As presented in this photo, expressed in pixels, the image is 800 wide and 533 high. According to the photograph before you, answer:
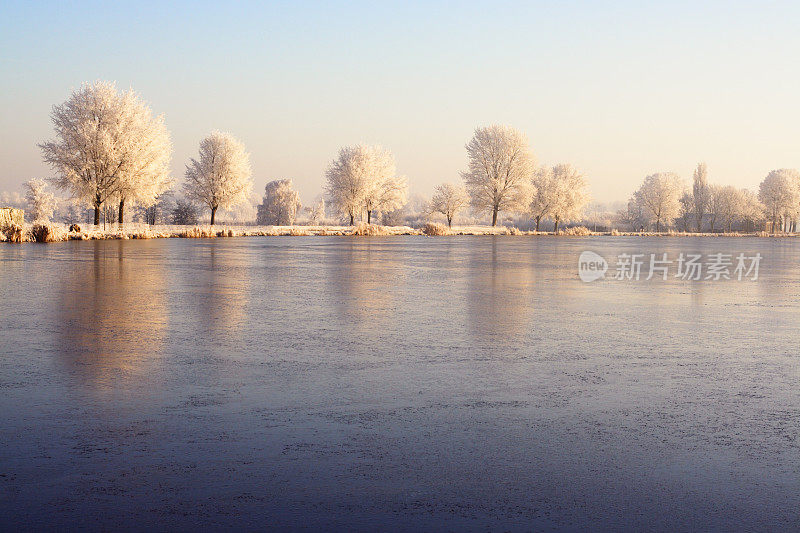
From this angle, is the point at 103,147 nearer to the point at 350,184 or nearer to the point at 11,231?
the point at 11,231

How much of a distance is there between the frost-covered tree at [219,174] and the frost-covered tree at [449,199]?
54.2m

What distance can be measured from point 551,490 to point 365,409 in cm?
188

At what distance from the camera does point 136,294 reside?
518 inches

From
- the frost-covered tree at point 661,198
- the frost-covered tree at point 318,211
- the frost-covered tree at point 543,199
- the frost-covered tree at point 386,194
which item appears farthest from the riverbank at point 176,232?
the frost-covered tree at point 318,211

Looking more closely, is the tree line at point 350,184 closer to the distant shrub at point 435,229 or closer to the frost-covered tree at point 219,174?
the frost-covered tree at point 219,174

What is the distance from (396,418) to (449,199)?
384 ft

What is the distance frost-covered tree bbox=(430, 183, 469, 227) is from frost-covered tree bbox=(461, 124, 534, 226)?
38487 mm

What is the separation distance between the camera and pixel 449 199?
121 m

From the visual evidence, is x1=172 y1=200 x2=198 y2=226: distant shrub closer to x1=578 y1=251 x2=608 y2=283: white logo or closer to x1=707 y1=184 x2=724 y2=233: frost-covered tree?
x1=578 y1=251 x2=608 y2=283: white logo

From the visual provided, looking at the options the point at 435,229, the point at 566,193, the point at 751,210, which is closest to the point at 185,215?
the point at 435,229

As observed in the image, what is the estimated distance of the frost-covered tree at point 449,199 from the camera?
12088 centimetres

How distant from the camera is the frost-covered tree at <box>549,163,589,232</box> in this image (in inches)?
3772

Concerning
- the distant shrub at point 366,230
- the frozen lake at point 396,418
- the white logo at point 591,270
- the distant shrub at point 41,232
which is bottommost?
the frozen lake at point 396,418

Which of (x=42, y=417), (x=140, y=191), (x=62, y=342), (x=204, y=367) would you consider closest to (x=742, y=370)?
(x=204, y=367)
